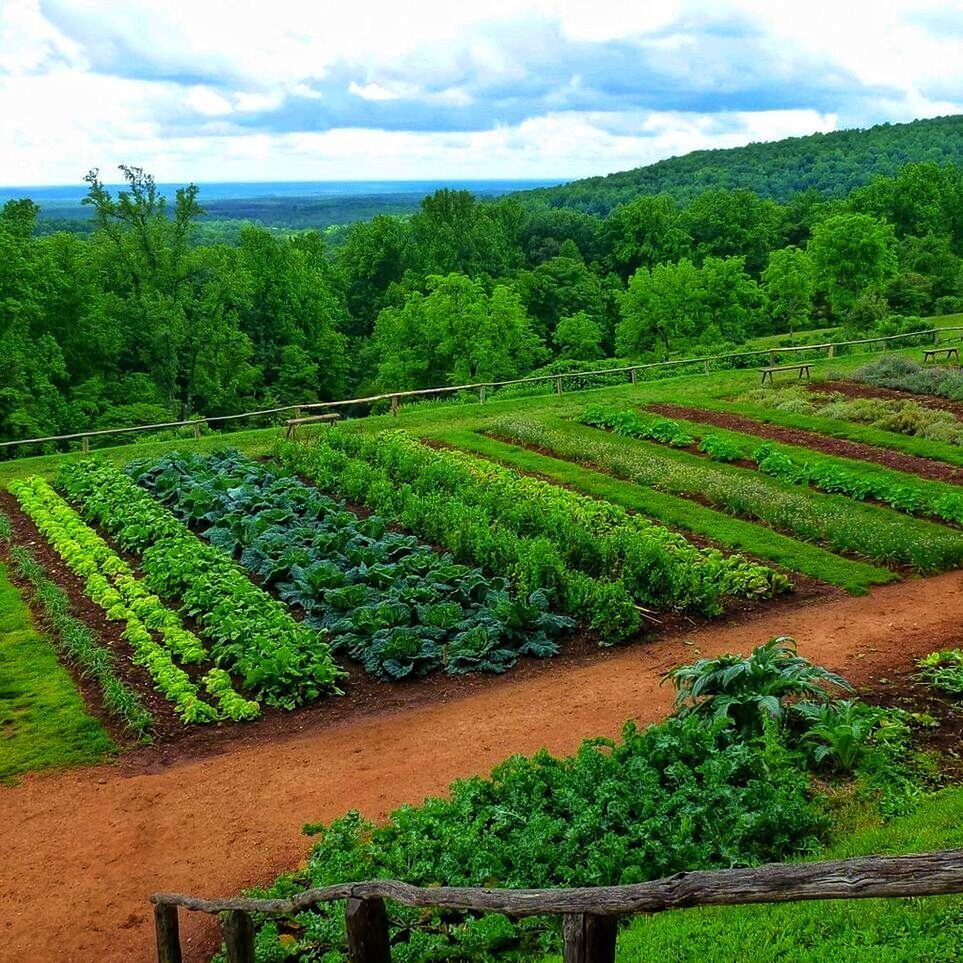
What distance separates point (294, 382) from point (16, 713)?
154ft

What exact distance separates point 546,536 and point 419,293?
4097 cm

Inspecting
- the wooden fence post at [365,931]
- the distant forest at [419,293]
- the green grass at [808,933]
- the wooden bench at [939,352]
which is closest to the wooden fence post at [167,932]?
the wooden fence post at [365,931]

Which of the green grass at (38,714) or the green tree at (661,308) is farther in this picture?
the green tree at (661,308)

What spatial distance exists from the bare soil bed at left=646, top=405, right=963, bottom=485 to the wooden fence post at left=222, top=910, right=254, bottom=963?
18.0 meters

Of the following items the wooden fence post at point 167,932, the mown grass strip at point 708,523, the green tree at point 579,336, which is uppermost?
the wooden fence post at point 167,932

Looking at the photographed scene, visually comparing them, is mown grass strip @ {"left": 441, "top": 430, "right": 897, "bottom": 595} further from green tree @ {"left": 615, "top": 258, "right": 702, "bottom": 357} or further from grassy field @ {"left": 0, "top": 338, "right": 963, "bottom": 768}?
green tree @ {"left": 615, "top": 258, "right": 702, "bottom": 357}

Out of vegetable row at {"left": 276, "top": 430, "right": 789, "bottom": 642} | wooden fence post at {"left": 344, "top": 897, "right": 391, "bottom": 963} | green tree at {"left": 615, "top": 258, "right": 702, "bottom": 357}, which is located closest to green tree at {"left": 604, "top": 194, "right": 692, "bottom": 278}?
green tree at {"left": 615, "top": 258, "right": 702, "bottom": 357}

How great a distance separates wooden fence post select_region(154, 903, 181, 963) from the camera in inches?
244

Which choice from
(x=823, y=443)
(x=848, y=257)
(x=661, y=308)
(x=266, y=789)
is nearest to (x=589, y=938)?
(x=266, y=789)

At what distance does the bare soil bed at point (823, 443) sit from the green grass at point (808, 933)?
15.4 meters

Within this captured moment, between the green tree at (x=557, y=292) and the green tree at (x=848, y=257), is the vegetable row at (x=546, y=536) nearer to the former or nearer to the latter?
the green tree at (x=848, y=257)

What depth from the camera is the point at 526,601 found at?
47.1ft

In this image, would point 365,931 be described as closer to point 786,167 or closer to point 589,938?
point 589,938

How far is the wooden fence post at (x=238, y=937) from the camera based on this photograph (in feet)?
18.1
